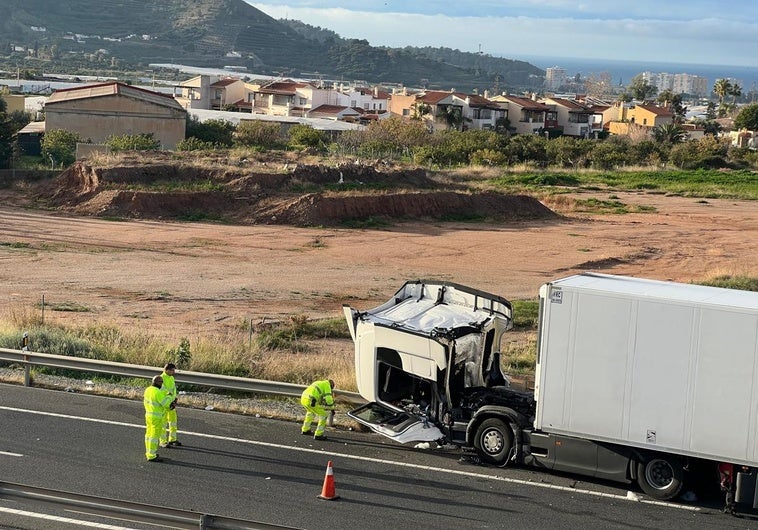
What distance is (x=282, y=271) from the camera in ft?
110

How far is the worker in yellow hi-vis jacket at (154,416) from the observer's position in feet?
38.8

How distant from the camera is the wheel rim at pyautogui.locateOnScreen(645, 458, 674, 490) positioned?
1120 cm

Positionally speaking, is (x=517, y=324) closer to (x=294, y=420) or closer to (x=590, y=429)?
(x=294, y=420)

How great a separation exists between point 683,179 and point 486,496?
2298 inches

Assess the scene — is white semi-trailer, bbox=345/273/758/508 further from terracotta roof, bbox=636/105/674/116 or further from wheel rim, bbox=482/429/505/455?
terracotta roof, bbox=636/105/674/116

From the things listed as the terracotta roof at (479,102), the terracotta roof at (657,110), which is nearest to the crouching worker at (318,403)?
the terracotta roof at (479,102)

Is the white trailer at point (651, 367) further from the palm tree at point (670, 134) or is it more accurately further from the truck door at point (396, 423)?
the palm tree at point (670, 134)

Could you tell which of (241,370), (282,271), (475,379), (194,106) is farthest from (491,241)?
(194,106)

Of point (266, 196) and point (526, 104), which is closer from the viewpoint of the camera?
point (266, 196)

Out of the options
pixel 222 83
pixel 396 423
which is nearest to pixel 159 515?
pixel 396 423

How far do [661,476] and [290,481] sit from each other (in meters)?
4.24

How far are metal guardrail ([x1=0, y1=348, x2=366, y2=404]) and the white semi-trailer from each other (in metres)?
1.28

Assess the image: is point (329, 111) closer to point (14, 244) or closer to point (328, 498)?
point (14, 244)

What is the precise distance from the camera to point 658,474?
37.0 feet
